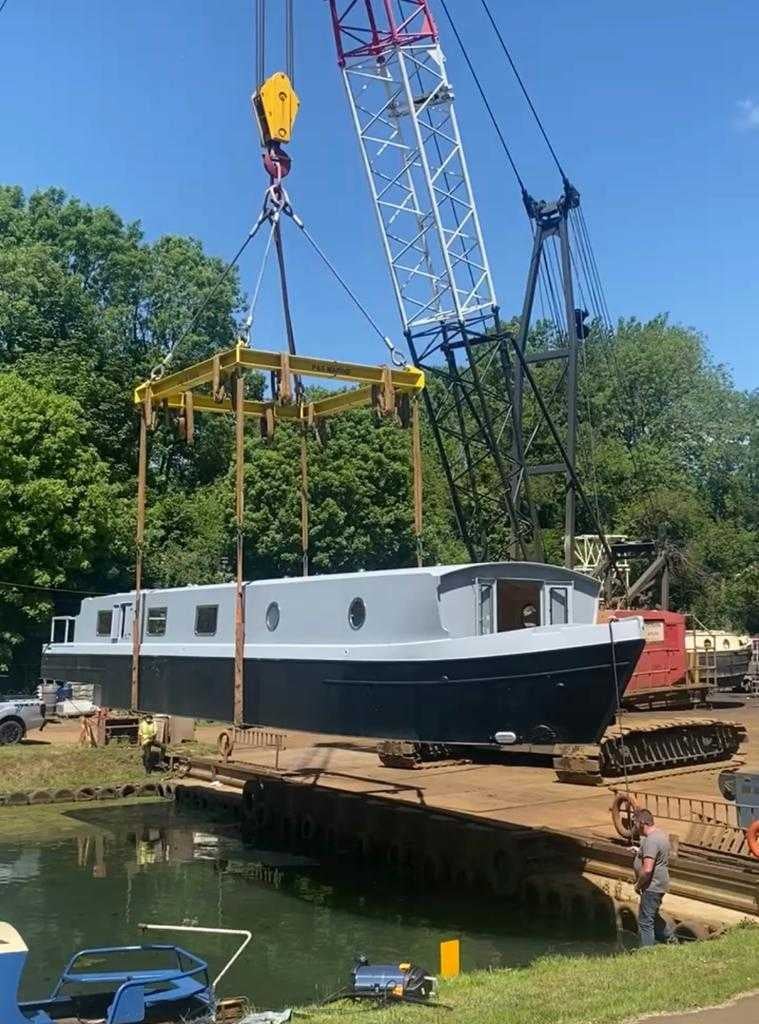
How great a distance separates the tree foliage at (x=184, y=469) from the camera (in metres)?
34.2

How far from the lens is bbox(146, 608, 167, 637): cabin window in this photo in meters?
16.8

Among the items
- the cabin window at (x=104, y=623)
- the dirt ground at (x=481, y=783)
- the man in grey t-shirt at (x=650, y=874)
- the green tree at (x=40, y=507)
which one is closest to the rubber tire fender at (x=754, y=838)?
the man in grey t-shirt at (x=650, y=874)

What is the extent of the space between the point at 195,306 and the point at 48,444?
1623 cm

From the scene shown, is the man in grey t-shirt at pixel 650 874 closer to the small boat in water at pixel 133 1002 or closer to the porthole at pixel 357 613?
the porthole at pixel 357 613

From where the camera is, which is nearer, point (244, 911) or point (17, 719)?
point (244, 911)

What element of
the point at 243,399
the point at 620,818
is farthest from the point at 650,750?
the point at 243,399

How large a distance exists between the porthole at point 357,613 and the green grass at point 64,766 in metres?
12.3

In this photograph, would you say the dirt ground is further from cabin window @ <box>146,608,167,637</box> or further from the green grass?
cabin window @ <box>146,608,167,637</box>

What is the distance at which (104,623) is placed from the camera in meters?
18.8

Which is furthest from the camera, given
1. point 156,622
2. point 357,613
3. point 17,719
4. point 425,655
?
point 17,719

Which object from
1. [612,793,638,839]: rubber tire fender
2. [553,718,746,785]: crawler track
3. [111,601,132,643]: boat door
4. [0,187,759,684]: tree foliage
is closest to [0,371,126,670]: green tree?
[0,187,759,684]: tree foliage

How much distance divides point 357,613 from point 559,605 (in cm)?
256

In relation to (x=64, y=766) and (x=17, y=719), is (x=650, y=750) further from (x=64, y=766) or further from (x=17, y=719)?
(x=17, y=719)

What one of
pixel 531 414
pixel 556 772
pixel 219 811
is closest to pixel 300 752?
pixel 219 811
